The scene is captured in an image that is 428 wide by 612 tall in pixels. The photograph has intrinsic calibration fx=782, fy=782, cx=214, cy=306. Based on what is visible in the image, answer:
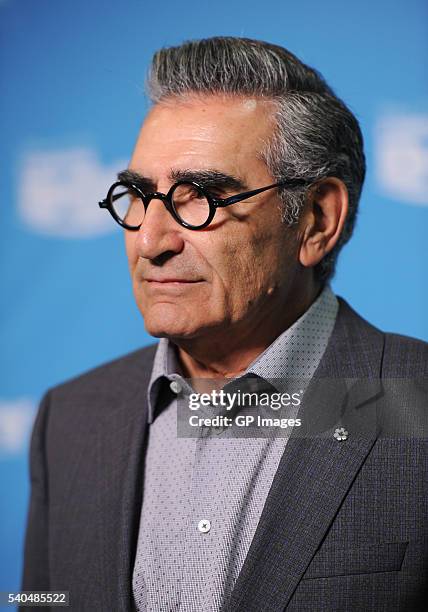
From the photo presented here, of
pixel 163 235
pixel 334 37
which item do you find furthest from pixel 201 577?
pixel 334 37

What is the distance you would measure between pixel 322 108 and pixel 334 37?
2.83ft

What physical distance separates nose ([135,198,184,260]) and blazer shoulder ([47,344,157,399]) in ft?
1.73

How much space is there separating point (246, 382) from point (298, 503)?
1.06 ft

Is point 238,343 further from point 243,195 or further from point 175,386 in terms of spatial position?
point 243,195

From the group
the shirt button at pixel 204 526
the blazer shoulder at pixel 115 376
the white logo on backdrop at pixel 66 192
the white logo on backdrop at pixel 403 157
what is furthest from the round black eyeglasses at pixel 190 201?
the white logo on backdrop at pixel 66 192

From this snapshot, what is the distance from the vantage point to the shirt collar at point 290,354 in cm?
184

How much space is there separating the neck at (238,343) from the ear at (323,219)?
0.11 metres

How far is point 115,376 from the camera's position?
224 centimetres

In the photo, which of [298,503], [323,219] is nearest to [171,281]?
[323,219]

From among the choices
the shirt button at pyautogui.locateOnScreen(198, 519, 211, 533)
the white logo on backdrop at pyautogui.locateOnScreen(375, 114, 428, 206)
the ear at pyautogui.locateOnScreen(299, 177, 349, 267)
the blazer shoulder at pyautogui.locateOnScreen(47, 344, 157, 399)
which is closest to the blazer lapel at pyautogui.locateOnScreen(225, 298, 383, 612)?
the shirt button at pyautogui.locateOnScreen(198, 519, 211, 533)

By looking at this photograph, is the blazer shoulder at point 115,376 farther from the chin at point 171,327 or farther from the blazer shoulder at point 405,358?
the blazer shoulder at point 405,358

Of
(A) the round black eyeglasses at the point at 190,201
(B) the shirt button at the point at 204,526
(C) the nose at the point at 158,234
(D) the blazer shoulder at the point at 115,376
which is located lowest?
(B) the shirt button at the point at 204,526

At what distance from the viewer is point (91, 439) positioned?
6.86ft

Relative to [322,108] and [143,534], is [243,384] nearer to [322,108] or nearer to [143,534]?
[143,534]
